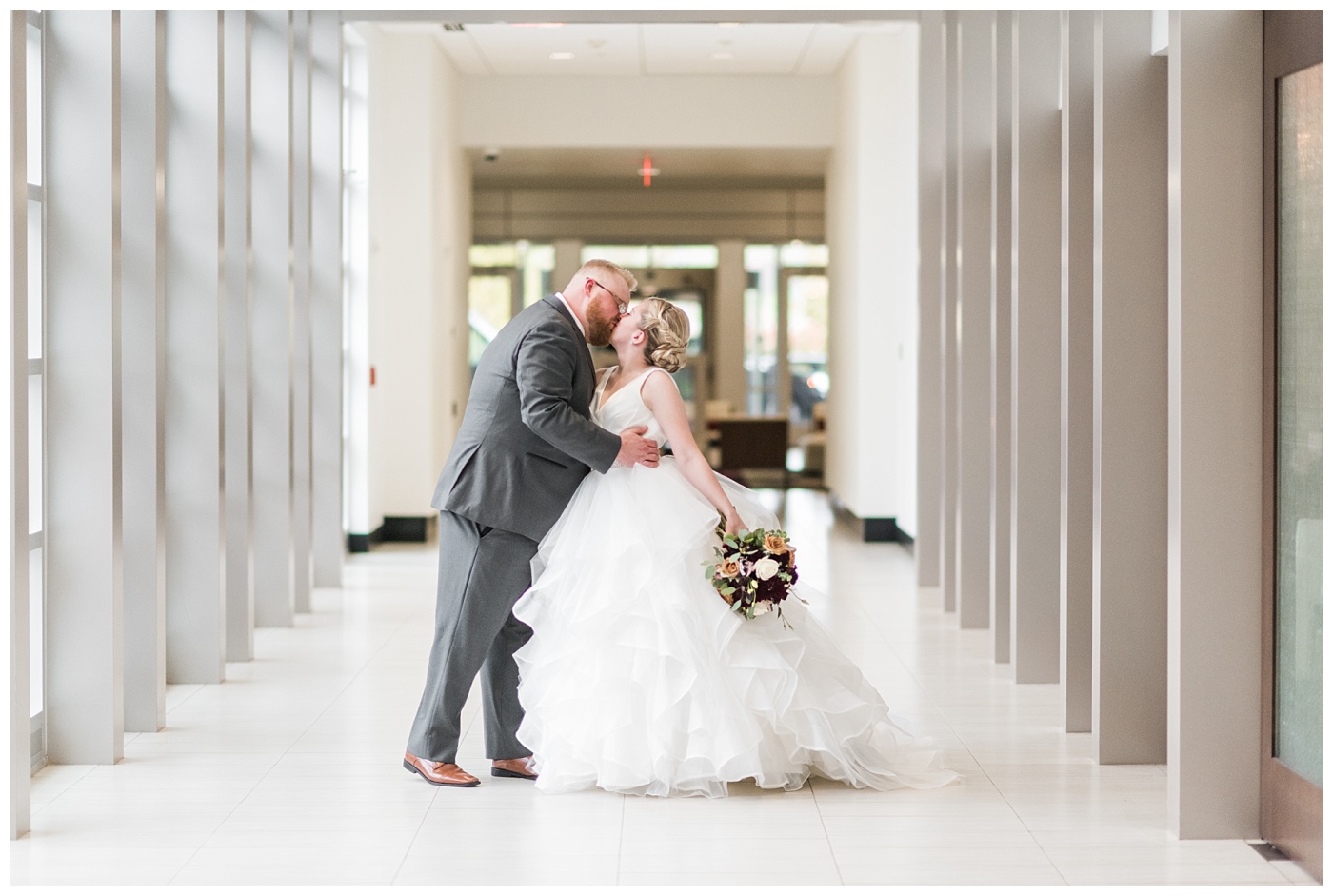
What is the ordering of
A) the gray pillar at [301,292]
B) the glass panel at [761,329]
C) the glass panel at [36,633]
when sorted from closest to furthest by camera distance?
1. the glass panel at [36,633]
2. the gray pillar at [301,292]
3. the glass panel at [761,329]

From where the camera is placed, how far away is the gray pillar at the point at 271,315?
6879 millimetres

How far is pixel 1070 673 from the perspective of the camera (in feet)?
16.1

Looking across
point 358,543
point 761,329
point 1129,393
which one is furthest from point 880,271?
point 761,329

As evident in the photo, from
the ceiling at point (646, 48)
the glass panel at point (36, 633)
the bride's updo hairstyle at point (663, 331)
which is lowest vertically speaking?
the glass panel at point (36, 633)

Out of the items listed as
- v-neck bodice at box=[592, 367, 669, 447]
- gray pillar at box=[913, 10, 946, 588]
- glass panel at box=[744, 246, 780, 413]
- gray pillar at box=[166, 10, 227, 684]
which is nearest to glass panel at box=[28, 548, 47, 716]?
gray pillar at box=[166, 10, 227, 684]

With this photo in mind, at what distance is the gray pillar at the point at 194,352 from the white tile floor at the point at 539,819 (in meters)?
0.34

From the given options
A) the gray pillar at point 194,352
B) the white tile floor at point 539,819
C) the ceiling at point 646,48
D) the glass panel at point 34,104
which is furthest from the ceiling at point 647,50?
the white tile floor at point 539,819

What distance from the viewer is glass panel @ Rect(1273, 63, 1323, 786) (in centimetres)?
341

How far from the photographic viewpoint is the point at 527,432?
4172 millimetres

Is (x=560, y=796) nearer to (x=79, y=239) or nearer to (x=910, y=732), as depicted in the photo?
(x=910, y=732)

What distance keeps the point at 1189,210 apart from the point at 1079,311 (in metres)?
1.32

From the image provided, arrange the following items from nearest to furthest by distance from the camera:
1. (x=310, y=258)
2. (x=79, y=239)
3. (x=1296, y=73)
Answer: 1. (x=1296, y=73)
2. (x=79, y=239)
3. (x=310, y=258)

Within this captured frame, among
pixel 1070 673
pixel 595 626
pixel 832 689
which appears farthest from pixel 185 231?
pixel 1070 673

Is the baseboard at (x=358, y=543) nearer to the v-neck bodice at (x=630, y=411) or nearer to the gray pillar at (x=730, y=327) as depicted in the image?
the v-neck bodice at (x=630, y=411)
